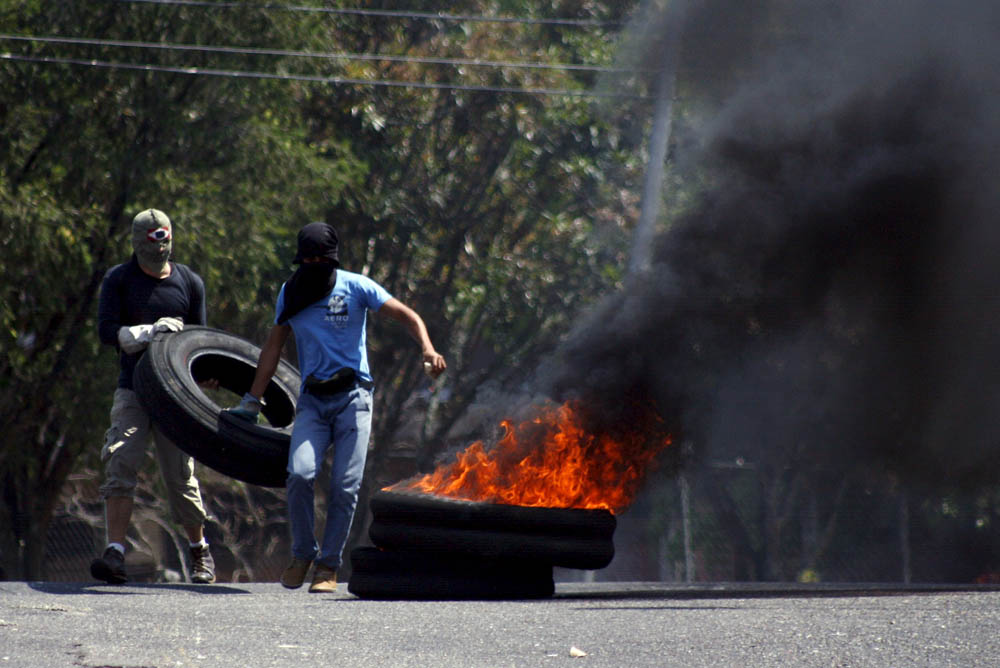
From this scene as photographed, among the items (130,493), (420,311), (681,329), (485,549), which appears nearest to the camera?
(485,549)

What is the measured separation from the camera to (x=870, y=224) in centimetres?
923

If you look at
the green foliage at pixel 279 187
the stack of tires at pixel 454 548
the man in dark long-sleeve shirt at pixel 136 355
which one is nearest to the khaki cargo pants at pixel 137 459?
the man in dark long-sleeve shirt at pixel 136 355

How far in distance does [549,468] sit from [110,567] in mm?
2363

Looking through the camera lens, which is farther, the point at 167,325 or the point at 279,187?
the point at 279,187

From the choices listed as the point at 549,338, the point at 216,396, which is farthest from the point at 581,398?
the point at 549,338

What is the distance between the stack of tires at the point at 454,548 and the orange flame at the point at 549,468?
8.9 inches

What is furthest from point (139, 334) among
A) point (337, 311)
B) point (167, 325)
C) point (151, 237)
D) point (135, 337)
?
point (337, 311)

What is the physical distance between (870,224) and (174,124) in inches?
304

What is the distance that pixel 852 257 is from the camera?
9266mm

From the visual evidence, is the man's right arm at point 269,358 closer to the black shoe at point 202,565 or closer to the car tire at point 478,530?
the car tire at point 478,530

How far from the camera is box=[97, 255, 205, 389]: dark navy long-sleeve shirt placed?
763 centimetres

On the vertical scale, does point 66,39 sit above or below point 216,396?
above

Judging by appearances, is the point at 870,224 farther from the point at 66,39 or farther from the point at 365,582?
the point at 66,39

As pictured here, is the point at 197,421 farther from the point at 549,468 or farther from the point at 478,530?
the point at 549,468
